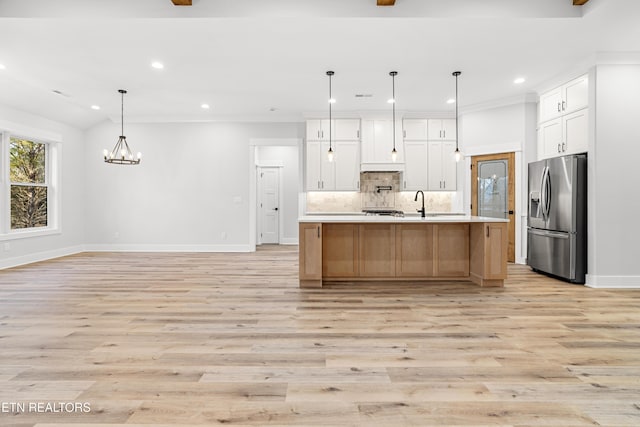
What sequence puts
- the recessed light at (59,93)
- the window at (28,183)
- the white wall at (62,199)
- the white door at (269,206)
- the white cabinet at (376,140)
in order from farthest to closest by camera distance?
the white door at (269,206) → the white cabinet at (376,140) → the window at (28,183) → the white wall at (62,199) → the recessed light at (59,93)

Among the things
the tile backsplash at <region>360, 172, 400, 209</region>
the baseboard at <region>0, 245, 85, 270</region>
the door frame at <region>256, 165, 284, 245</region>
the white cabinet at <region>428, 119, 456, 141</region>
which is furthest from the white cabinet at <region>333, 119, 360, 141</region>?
the baseboard at <region>0, 245, 85, 270</region>

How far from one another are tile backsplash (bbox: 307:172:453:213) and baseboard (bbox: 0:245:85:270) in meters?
5.00

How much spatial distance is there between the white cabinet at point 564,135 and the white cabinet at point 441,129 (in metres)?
→ 1.73

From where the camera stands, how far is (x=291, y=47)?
409 cm

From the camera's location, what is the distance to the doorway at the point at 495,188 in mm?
6156

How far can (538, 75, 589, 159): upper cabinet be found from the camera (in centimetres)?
465

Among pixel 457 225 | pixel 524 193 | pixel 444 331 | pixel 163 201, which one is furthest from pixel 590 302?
pixel 163 201

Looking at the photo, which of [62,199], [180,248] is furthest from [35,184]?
[180,248]

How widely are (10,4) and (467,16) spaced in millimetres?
4477

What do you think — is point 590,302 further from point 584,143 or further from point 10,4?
point 10,4

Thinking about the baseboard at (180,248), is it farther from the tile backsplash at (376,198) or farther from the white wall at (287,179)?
the white wall at (287,179)

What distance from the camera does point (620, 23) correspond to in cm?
364

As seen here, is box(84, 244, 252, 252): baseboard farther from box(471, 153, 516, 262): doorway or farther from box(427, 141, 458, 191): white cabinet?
box(471, 153, 516, 262): doorway

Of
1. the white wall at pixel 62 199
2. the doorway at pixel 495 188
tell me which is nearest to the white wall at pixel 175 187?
the white wall at pixel 62 199
